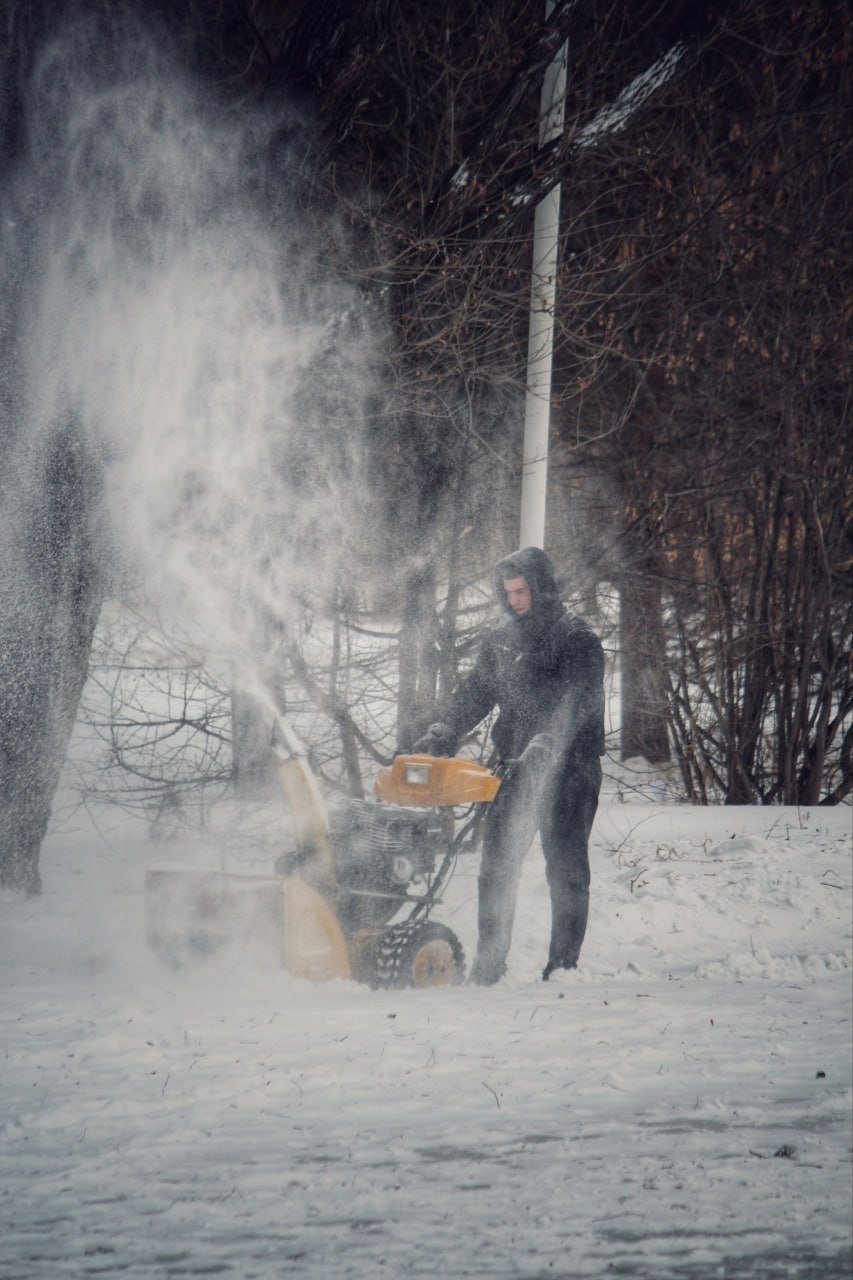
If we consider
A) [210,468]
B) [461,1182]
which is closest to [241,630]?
[210,468]

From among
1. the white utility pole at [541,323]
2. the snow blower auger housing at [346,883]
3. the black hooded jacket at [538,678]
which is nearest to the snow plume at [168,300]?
the white utility pole at [541,323]

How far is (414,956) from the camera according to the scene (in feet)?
14.0

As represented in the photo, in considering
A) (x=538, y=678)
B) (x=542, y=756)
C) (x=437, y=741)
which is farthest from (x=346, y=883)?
(x=538, y=678)

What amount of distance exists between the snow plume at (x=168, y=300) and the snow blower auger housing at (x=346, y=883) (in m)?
2.58

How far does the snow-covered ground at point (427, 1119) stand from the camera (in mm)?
2375

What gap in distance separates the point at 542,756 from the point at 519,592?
81cm

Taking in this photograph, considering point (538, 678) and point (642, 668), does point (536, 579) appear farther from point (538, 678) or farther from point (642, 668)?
point (642, 668)

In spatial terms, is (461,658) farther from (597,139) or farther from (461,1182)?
(461,1182)

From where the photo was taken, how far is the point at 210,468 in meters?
6.58

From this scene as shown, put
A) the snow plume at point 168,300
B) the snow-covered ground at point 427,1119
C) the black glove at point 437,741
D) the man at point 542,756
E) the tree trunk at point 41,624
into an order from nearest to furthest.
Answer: the snow-covered ground at point 427,1119, the man at point 542,756, the black glove at point 437,741, the snow plume at point 168,300, the tree trunk at point 41,624

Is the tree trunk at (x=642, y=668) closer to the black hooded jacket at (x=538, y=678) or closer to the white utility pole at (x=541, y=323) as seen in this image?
the white utility pole at (x=541, y=323)

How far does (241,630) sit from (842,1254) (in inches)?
232

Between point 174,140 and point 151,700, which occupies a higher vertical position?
point 174,140

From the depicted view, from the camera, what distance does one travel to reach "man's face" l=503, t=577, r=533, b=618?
4.97 m
